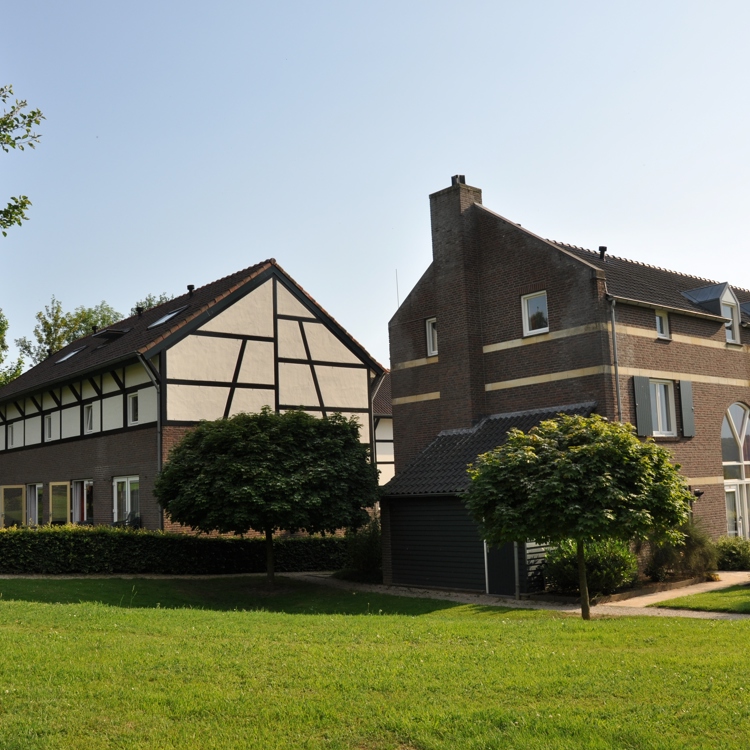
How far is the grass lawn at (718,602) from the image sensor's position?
15.7 m

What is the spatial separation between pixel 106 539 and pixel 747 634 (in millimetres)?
15551

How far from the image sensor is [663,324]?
22.3 meters

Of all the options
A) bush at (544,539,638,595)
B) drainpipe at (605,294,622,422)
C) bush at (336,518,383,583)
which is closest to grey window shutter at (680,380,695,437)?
drainpipe at (605,294,622,422)

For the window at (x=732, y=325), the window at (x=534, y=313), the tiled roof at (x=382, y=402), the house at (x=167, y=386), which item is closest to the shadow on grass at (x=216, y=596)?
the house at (x=167, y=386)

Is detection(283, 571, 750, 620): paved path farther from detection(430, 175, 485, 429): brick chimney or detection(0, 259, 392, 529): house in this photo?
detection(0, 259, 392, 529): house

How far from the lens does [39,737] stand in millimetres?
7250

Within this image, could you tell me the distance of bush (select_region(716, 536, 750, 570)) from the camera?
2170 centimetres

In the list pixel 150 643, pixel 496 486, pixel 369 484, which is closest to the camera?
pixel 150 643

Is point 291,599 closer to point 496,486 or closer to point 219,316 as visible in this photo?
point 496,486

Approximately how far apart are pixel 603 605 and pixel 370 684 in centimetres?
1009

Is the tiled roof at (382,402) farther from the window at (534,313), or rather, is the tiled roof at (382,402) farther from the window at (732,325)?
the window at (732,325)

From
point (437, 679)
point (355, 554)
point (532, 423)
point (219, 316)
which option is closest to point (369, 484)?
point (355, 554)

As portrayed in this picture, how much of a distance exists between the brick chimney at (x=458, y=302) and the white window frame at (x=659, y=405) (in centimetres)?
422

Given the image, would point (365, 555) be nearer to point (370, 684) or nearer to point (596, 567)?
point (596, 567)
